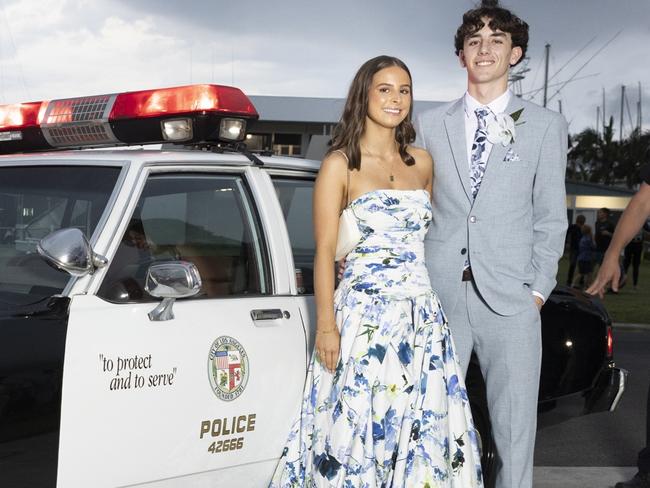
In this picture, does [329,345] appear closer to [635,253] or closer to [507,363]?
[507,363]

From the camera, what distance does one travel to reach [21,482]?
9.35ft

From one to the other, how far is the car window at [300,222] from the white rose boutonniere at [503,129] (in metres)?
0.82

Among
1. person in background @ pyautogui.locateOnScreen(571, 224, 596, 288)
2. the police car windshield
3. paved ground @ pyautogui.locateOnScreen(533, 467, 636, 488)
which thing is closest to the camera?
the police car windshield

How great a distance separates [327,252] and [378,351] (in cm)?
40

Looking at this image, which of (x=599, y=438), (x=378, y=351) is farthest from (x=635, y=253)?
(x=378, y=351)

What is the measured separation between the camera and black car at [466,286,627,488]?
13.7ft

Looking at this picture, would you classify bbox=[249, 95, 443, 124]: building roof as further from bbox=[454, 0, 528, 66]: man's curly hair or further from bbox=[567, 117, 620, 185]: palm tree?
bbox=[567, 117, 620, 185]: palm tree

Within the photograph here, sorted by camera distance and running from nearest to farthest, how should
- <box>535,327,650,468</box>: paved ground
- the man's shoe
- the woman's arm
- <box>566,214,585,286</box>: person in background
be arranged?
the woman's arm
the man's shoe
<box>535,327,650,468</box>: paved ground
<box>566,214,585,286</box>: person in background

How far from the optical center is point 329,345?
3482 millimetres

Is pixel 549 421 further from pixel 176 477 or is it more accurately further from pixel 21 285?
pixel 21 285

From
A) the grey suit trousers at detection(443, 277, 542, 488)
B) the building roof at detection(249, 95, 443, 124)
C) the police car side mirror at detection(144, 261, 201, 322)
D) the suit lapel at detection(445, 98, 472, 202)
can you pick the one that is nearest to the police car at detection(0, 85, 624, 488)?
the police car side mirror at detection(144, 261, 201, 322)

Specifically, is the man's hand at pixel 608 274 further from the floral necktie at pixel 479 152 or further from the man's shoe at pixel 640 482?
the man's shoe at pixel 640 482

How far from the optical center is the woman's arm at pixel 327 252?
3.47 m

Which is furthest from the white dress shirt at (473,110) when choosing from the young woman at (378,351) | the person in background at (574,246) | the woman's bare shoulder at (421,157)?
the person in background at (574,246)
